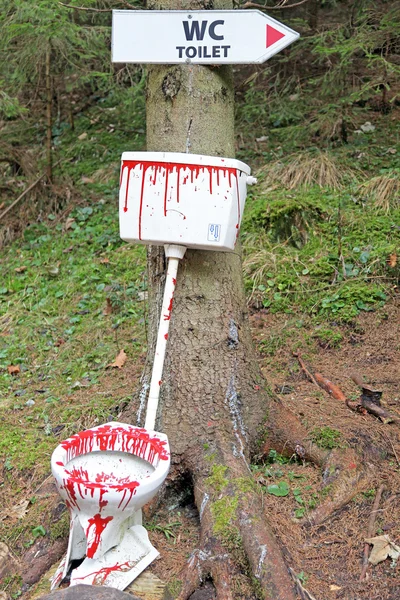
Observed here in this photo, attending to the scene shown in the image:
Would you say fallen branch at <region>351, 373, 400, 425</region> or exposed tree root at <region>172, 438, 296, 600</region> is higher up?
fallen branch at <region>351, 373, 400, 425</region>

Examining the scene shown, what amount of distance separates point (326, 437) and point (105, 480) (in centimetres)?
111

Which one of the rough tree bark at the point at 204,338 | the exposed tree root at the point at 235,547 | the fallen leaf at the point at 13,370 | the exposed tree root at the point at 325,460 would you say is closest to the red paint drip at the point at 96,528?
the exposed tree root at the point at 235,547

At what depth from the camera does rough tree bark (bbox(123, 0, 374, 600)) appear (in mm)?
2900

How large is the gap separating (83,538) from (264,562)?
686 mm

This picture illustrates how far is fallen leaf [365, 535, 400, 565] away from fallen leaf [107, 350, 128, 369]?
2173 millimetres

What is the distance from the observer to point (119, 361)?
4352 millimetres

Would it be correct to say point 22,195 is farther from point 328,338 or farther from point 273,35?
point 273,35

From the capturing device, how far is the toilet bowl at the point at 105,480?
7.38ft

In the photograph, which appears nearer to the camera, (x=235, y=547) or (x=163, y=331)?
(x=235, y=547)

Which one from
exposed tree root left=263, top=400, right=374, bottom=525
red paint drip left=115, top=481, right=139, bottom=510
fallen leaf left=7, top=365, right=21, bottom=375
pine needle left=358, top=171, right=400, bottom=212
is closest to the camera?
red paint drip left=115, top=481, right=139, bottom=510

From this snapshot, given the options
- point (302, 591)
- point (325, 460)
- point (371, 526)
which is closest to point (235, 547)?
point (302, 591)

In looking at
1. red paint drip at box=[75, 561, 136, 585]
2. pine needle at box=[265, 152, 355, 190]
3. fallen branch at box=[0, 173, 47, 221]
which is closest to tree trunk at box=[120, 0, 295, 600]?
red paint drip at box=[75, 561, 136, 585]

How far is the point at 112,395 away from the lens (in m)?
3.91

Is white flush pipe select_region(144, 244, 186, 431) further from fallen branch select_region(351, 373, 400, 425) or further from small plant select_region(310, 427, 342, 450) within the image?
fallen branch select_region(351, 373, 400, 425)
